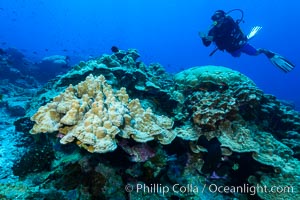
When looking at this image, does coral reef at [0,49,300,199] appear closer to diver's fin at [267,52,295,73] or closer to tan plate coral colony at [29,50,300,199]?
tan plate coral colony at [29,50,300,199]

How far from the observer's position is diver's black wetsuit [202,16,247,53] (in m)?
7.19

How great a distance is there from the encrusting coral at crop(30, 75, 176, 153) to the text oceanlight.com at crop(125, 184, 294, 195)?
0.73 metres

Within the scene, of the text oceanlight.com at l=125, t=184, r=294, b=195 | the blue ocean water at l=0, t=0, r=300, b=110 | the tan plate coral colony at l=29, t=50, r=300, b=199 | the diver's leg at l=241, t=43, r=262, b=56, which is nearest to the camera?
the tan plate coral colony at l=29, t=50, r=300, b=199

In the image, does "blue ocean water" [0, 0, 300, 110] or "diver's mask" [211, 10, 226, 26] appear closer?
"diver's mask" [211, 10, 226, 26]

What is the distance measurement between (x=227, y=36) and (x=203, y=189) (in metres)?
5.13

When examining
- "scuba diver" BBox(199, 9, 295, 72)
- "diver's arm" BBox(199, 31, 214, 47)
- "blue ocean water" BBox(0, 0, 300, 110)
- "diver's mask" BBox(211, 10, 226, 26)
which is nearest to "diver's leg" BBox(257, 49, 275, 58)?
"scuba diver" BBox(199, 9, 295, 72)

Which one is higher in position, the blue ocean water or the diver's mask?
the blue ocean water

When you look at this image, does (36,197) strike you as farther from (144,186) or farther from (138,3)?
→ (138,3)

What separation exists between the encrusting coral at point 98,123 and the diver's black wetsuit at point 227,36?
4.19m

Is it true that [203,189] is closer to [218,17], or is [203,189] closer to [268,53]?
[218,17]

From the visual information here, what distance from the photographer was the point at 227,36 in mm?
7410

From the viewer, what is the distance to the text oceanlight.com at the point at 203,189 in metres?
3.47

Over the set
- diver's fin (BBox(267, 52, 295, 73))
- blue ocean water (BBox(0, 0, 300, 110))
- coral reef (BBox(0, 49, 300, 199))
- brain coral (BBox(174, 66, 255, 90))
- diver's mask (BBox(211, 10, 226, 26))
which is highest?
blue ocean water (BBox(0, 0, 300, 110))

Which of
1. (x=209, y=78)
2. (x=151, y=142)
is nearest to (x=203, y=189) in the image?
(x=151, y=142)
